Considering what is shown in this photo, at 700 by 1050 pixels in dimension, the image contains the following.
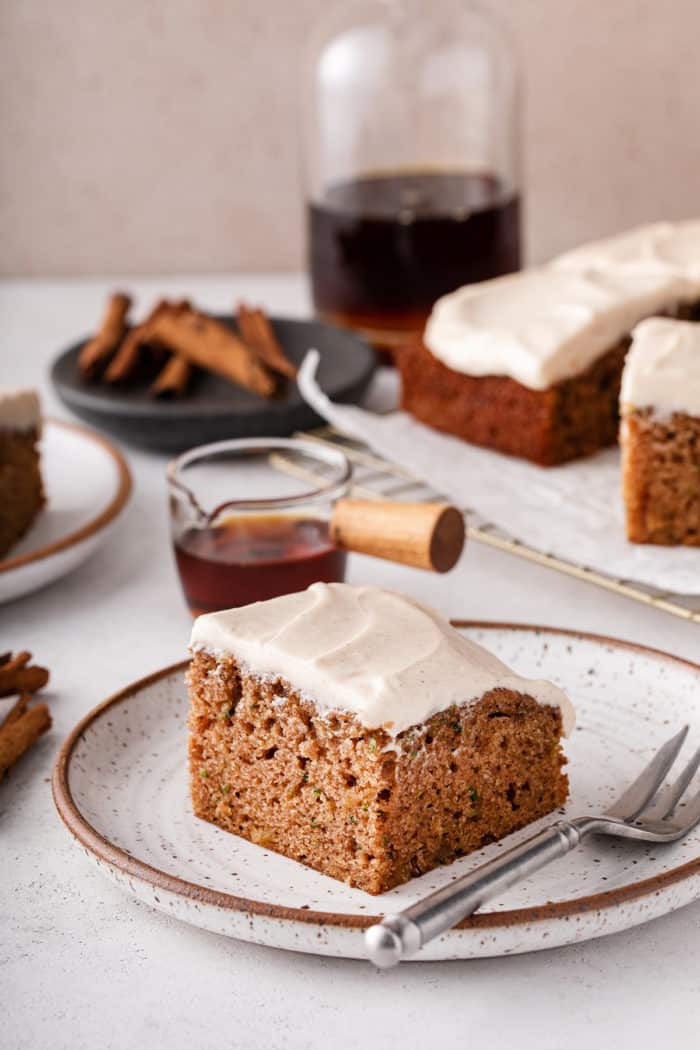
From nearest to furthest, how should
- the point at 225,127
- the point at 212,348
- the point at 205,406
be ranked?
the point at 205,406, the point at 212,348, the point at 225,127

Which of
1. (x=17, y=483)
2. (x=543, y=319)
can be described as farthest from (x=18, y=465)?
(x=543, y=319)

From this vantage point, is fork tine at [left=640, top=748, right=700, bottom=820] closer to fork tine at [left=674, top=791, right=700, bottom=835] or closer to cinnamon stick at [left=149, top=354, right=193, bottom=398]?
fork tine at [left=674, top=791, right=700, bottom=835]

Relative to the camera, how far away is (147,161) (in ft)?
11.0

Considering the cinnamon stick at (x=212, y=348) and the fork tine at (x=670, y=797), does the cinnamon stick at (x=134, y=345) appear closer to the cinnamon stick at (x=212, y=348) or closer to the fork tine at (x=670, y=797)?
the cinnamon stick at (x=212, y=348)

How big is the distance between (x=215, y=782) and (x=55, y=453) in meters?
1.03

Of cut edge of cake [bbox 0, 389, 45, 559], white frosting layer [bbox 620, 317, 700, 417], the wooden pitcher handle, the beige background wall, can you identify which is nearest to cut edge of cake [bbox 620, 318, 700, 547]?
white frosting layer [bbox 620, 317, 700, 417]

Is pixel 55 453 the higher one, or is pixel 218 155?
pixel 218 155

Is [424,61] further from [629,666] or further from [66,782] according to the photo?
[66,782]

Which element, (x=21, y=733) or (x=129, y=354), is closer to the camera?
(x=21, y=733)

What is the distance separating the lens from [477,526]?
6.22ft

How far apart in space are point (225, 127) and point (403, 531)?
1.93 metres

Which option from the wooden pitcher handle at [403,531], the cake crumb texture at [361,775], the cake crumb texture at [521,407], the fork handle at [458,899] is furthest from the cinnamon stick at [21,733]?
the cake crumb texture at [521,407]

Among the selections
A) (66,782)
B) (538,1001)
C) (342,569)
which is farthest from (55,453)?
(538,1001)

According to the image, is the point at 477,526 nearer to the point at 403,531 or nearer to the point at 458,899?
the point at 403,531
